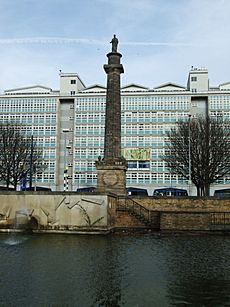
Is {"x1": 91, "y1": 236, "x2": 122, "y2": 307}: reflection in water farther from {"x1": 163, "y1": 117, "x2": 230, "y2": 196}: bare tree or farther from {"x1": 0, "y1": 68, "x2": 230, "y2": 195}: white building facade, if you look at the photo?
{"x1": 0, "y1": 68, "x2": 230, "y2": 195}: white building facade

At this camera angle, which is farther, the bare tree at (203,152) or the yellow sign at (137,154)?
the yellow sign at (137,154)

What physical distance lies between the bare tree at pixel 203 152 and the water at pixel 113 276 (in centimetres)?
2710

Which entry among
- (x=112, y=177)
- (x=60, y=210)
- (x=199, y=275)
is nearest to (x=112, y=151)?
(x=112, y=177)

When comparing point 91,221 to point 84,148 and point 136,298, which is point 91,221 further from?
point 84,148

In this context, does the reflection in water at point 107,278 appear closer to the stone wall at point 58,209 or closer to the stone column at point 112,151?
the stone wall at point 58,209

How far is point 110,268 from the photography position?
1384 centimetres

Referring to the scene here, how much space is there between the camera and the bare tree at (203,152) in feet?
151

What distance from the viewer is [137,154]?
87688 millimetres

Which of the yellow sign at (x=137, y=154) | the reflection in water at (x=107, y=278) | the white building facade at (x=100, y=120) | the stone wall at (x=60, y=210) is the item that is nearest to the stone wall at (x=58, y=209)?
the stone wall at (x=60, y=210)

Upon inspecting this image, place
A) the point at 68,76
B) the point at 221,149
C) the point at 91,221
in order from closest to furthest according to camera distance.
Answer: the point at 91,221
the point at 221,149
the point at 68,76

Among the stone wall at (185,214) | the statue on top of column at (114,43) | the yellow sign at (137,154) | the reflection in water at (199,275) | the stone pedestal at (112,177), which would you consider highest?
the statue on top of column at (114,43)

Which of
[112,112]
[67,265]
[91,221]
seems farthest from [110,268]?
[112,112]

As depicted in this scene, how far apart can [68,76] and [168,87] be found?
23847 mm

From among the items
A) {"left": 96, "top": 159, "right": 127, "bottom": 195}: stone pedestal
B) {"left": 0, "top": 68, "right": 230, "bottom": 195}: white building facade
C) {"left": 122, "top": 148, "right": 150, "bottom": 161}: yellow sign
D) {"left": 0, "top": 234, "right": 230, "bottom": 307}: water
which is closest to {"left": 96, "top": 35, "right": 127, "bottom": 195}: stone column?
{"left": 96, "top": 159, "right": 127, "bottom": 195}: stone pedestal
